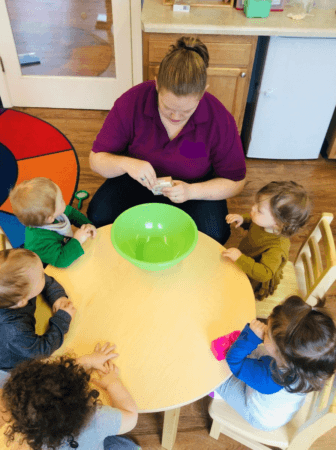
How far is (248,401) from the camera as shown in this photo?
3.33 feet

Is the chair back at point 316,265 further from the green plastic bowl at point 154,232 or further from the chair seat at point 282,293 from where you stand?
the green plastic bowl at point 154,232

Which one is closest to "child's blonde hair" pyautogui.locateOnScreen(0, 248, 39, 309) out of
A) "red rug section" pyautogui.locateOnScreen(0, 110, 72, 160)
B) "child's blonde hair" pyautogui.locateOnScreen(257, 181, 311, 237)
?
"child's blonde hair" pyautogui.locateOnScreen(257, 181, 311, 237)

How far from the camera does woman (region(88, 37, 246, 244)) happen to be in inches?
52.7

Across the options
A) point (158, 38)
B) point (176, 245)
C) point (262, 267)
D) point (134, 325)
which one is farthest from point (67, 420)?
point (158, 38)

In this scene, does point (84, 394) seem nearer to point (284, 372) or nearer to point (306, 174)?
point (284, 372)

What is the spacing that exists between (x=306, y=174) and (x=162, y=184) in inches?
63.4

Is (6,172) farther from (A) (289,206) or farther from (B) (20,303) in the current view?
(A) (289,206)

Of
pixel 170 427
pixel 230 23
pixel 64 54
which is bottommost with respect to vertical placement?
pixel 170 427

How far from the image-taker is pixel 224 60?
214 cm

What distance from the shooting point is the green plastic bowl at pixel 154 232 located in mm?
1204

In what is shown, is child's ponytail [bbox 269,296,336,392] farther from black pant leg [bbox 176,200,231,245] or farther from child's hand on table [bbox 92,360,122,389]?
black pant leg [bbox 176,200,231,245]

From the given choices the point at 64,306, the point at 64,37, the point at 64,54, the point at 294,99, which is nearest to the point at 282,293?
the point at 64,306

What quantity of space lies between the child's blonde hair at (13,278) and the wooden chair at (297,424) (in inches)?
25.7

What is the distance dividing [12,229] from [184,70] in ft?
4.49
